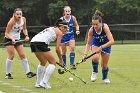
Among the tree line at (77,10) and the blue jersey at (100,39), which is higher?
the blue jersey at (100,39)

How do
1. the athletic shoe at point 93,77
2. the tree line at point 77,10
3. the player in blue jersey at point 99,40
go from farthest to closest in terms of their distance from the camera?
1. the tree line at point 77,10
2. the athletic shoe at point 93,77
3. the player in blue jersey at point 99,40

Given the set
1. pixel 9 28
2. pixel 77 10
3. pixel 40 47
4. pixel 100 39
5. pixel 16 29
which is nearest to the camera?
pixel 40 47

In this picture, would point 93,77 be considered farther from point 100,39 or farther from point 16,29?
point 16,29

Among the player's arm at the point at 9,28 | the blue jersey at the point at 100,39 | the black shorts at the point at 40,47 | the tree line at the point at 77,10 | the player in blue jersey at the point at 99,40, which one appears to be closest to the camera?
the black shorts at the point at 40,47

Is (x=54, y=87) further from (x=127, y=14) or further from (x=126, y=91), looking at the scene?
(x=127, y=14)

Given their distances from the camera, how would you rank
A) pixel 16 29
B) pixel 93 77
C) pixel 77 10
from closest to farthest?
pixel 93 77 < pixel 16 29 < pixel 77 10

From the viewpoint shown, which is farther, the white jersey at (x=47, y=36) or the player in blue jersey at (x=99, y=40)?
the player in blue jersey at (x=99, y=40)

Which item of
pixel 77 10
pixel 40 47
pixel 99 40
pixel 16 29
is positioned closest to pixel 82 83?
pixel 99 40

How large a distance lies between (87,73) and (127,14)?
34.5 m

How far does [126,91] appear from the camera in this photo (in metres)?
11.2

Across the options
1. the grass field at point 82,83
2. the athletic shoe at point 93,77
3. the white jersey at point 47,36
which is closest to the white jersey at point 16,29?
the grass field at point 82,83

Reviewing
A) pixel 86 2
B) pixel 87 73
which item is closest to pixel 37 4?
pixel 86 2

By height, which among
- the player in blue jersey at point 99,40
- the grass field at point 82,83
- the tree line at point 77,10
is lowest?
the tree line at point 77,10

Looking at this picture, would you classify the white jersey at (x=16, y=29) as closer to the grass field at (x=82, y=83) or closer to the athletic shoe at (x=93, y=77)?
the grass field at (x=82, y=83)
